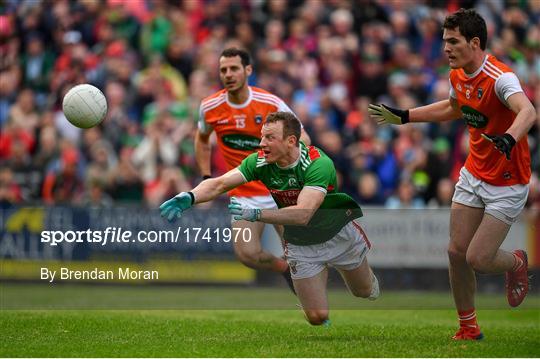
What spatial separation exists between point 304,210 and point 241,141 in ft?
9.30

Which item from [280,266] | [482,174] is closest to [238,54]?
[280,266]

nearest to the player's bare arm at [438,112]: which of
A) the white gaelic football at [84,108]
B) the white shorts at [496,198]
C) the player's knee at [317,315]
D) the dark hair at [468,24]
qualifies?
the white shorts at [496,198]

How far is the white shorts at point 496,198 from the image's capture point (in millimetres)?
10188

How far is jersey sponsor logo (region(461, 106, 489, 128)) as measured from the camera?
10.2 meters

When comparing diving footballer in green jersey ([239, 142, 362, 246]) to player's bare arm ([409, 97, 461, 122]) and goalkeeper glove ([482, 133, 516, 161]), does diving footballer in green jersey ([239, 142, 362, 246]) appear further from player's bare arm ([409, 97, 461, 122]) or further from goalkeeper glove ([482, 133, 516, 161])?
goalkeeper glove ([482, 133, 516, 161])

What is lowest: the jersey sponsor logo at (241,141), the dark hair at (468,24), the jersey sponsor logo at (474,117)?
the jersey sponsor logo at (241,141)

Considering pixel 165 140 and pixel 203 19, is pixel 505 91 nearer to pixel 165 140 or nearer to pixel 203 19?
pixel 165 140

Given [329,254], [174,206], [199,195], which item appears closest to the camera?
[174,206]

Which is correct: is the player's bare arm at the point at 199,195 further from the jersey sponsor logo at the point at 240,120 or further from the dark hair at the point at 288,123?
the jersey sponsor logo at the point at 240,120

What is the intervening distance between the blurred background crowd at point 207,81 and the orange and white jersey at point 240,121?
5.73m

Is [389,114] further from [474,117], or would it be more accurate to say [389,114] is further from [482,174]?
[482,174]

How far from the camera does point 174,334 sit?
10.7m

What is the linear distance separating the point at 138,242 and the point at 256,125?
5.05 meters

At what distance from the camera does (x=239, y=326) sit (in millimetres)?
11625
